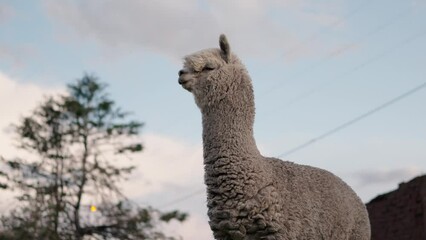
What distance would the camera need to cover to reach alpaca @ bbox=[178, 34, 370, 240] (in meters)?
5.32

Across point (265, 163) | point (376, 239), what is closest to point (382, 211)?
point (376, 239)

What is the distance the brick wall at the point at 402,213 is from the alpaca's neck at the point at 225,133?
34.3ft

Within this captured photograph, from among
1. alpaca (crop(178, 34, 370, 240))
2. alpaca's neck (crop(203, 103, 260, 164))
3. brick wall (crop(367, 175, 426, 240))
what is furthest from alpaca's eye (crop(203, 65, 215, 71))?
brick wall (crop(367, 175, 426, 240))

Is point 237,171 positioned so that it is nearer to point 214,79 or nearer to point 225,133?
point 225,133

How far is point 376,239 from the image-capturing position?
54.1ft

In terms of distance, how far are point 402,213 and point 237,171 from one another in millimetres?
11090

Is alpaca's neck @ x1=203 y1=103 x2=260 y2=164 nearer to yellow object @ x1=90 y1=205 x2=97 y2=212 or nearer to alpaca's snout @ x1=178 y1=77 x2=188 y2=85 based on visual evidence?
alpaca's snout @ x1=178 y1=77 x2=188 y2=85

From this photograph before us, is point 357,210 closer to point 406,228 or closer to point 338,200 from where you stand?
point 338,200

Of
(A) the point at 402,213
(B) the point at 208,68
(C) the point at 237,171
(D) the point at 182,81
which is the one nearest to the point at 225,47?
(B) the point at 208,68

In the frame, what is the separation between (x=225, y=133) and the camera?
5434 millimetres

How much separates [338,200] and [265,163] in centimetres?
86

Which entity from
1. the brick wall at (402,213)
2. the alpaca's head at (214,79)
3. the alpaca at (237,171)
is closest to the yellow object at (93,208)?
the brick wall at (402,213)

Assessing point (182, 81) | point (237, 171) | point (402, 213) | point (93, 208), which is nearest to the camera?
point (237, 171)

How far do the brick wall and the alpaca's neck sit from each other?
10.4m
